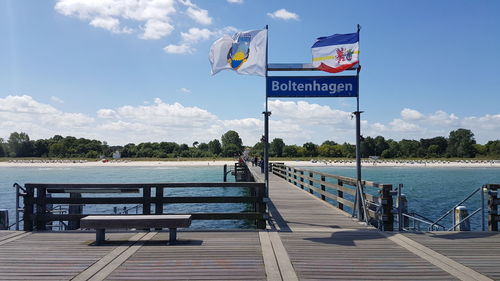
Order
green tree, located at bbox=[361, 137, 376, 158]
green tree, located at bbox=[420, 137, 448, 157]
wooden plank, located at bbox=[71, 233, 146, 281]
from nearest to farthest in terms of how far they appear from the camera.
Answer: wooden plank, located at bbox=[71, 233, 146, 281] < green tree, located at bbox=[361, 137, 376, 158] < green tree, located at bbox=[420, 137, 448, 157]

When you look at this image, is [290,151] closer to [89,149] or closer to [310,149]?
[310,149]

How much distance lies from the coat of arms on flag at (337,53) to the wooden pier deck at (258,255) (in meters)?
3.79

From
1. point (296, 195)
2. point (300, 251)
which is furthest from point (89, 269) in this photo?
point (296, 195)

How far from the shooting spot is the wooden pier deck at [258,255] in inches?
207

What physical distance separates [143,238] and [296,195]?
348 inches

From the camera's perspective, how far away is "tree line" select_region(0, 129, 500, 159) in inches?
5556

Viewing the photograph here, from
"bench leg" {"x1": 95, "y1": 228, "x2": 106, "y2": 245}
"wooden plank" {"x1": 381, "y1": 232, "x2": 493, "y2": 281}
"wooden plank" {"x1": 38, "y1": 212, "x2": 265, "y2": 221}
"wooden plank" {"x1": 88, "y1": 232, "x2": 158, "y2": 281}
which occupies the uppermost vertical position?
"wooden plank" {"x1": 38, "y1": 212, "x2": 265, "y2": 221}

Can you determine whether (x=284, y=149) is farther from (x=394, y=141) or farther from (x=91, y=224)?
(x=91, y=224)

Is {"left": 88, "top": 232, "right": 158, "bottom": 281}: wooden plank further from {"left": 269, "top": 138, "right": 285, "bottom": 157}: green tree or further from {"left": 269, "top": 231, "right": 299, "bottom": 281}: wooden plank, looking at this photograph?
{"left": 269, "top": 138, "right": 285, "bottom": 157}: green tree

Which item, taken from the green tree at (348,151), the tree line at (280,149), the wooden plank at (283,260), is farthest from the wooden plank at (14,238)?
the green tree at (348,151)

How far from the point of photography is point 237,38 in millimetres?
9484

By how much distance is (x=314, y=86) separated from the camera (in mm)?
9523

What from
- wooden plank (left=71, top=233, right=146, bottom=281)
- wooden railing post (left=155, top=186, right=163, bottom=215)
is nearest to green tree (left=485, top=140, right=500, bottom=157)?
wooden railing post (left=155, top=186, right=163, bottom=215)

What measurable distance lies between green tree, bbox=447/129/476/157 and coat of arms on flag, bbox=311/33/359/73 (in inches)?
5909
